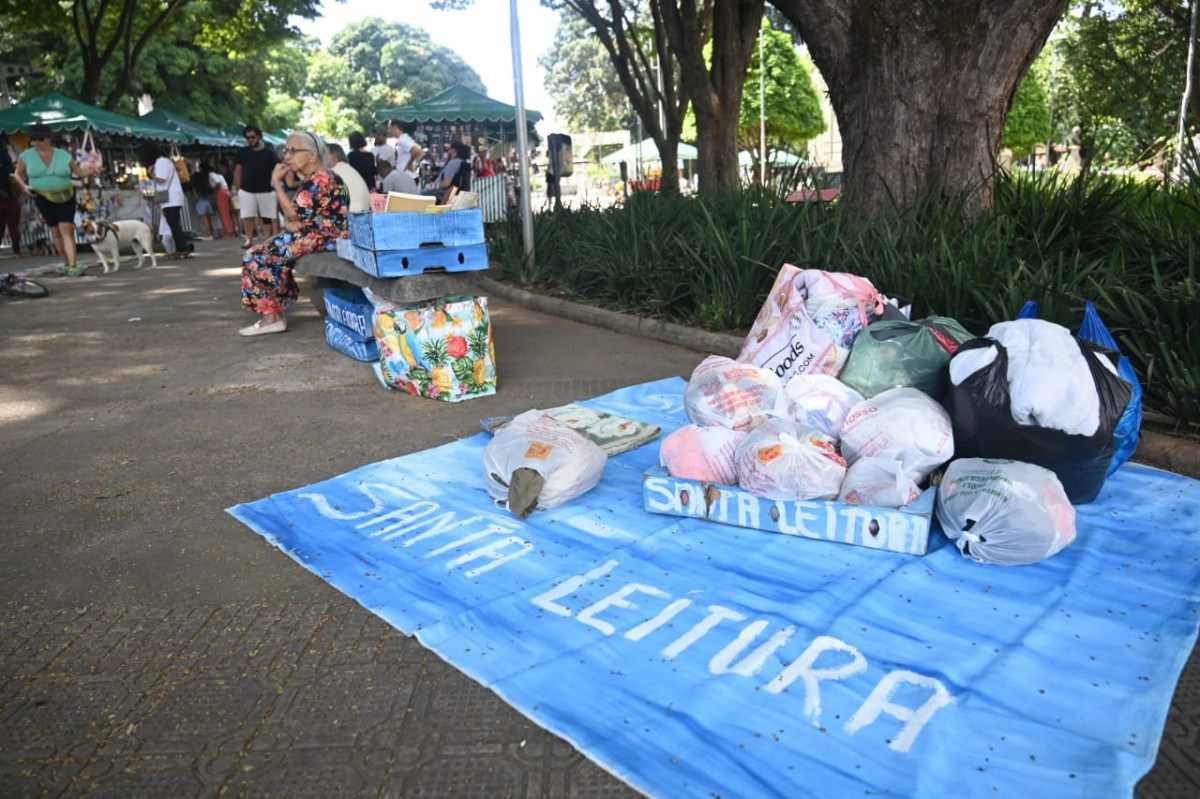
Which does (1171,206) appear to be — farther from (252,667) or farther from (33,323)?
(33,323)

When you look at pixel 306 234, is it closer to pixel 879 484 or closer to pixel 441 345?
pixel 441 345

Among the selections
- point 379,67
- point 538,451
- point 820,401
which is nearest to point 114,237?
point 538,451

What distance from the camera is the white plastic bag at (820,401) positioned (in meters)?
3.54

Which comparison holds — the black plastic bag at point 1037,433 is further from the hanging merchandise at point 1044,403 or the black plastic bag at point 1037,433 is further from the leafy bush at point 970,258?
the leafy bush at point 970,258

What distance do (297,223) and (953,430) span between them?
205 inches

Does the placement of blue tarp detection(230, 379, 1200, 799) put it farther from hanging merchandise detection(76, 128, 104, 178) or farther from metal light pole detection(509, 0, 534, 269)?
hanging merchandise detection(76, 128, 104, 178)

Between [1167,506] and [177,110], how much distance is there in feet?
129

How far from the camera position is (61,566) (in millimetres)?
3166

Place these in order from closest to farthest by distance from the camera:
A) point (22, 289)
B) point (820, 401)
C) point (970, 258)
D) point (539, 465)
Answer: point (539, 465)
point (820, 401)
point (970, 258)
point (22, 289)

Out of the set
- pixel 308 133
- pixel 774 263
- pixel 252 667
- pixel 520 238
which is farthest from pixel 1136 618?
pixel 520 238

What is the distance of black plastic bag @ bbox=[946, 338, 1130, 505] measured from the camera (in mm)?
3102

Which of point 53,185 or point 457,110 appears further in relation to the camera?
point 457,110

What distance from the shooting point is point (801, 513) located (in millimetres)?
3123

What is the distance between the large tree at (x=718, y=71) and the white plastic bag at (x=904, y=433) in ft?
27.1
